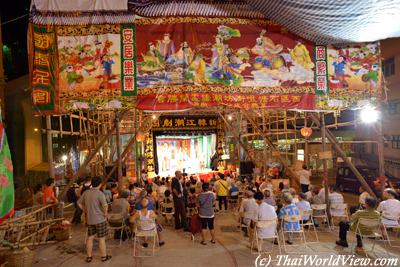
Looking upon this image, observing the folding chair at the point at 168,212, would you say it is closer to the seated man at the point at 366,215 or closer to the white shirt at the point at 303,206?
the white shirt at the point at 303,206

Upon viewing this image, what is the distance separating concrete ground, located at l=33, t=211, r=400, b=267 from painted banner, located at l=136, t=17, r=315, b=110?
3.42m

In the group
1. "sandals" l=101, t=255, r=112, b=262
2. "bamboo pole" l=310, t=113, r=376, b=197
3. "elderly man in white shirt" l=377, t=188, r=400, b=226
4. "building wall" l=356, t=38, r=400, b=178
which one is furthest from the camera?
"building wall" l=356, t=38, r=400, b=178

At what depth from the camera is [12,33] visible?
16.9 m

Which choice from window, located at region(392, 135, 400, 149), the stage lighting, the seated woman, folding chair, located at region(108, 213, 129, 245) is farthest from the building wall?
folding chair, located at region(108, 213, 129, 245)

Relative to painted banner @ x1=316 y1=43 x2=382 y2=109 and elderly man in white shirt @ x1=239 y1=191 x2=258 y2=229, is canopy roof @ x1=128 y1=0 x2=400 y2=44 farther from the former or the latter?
elderly man in white shirt @ x1=239 y1=191 x2=258 y2=229

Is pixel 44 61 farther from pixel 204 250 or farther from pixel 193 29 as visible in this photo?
pixel 204 250

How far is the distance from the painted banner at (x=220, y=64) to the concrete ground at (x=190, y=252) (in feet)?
11.2

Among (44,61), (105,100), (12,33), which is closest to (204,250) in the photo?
(105,100)

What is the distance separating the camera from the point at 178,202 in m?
8.38

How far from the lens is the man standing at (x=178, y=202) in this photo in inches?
324

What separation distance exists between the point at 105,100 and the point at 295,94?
16.1 feet

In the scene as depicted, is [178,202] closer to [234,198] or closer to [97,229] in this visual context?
[97,229]

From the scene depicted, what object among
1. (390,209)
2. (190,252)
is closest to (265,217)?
(190,252)

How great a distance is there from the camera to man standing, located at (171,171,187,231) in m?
8.23
